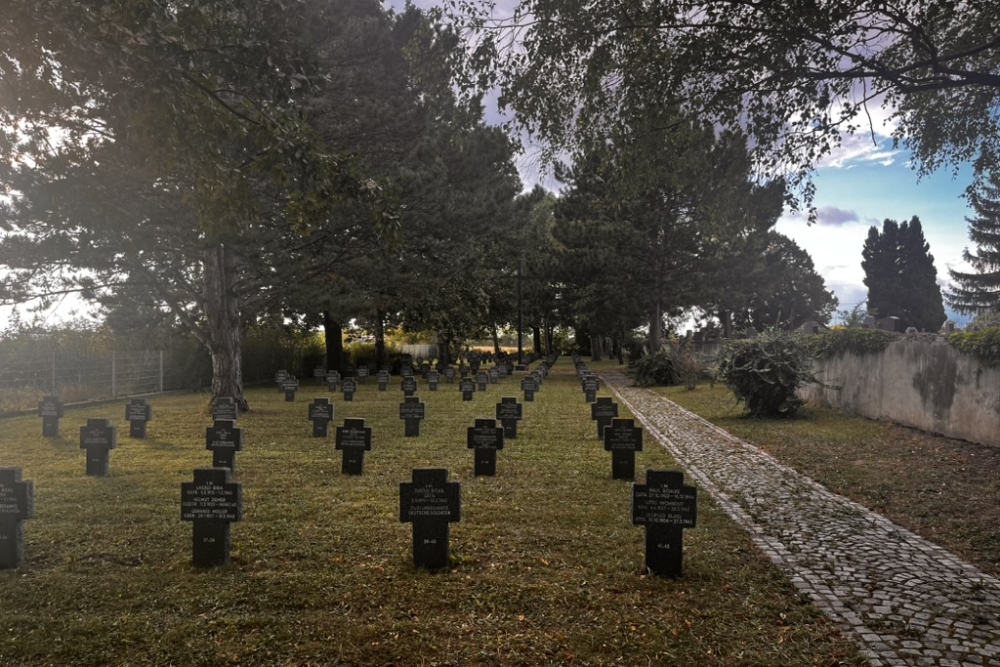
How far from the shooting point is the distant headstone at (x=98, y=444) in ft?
28.8

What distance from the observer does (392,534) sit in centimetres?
590

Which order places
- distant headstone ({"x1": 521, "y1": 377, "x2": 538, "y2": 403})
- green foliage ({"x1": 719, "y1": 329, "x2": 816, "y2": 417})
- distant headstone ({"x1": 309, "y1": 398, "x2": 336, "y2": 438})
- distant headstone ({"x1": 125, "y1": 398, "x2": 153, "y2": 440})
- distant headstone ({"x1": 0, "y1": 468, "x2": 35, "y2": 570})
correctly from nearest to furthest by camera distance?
distant headstone ({"x1": 0, "y1": 468, "x2": 35, "y2": 570}), distant headstone ({"x1": 309, "y1": 398, "x2": 336, "y2": 438}), distant headstone ({"x1": 125, "y1": 398, "x2": 153, "y2": 440}), green foliage ({"x1": 719, "y1": 329, "x2": 816, "y2": 417}), distant headstone ({"x1": 521, "y1": 377, "x2": 538, "y2": 403})

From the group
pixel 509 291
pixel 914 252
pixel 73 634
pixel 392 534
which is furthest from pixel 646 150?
pixel 914 252

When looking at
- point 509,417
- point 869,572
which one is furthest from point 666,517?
point 509,417

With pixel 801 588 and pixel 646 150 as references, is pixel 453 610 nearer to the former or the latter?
pixel 801 588

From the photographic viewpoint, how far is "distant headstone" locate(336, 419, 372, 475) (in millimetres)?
8789

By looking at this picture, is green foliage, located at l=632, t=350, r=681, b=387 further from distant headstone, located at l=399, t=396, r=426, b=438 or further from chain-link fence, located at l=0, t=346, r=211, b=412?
chain-link fence, located at l=0, t=346, r=211, b=412

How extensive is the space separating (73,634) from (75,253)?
1281cm

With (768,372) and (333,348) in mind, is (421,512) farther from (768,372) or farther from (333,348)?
(333,348)

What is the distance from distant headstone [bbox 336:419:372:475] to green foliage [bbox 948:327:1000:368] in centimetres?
924

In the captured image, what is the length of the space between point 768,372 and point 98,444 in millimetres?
12270

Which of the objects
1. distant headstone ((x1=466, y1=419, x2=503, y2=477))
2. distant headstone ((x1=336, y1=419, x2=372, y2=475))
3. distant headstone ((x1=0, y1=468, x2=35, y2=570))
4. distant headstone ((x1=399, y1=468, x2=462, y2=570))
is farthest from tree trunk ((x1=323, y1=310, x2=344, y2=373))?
Answer: distant headstone ((x1=399, y1=468, x2=462, y2=570))

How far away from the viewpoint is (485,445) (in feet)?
29.1

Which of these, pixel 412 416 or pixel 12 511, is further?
pixel 412 416
